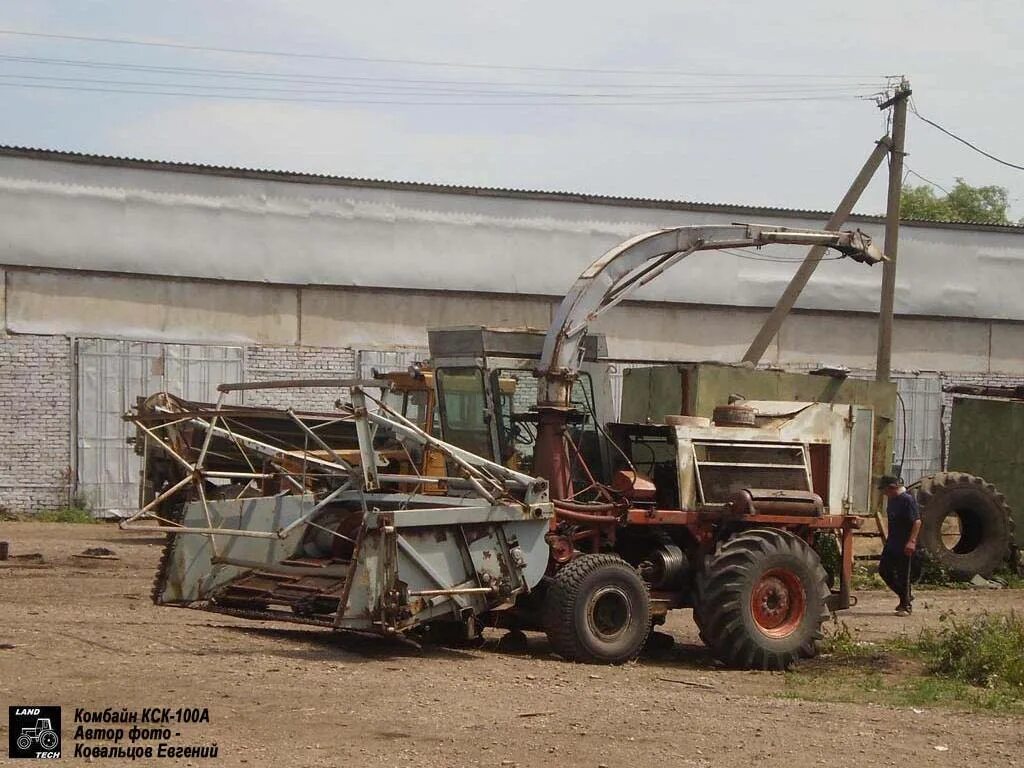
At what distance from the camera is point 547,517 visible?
11.6 metres

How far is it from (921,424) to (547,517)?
72.1ft

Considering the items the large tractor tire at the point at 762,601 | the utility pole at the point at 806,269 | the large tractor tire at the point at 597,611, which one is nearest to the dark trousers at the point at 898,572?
the large tractor tire at the point at 762,601

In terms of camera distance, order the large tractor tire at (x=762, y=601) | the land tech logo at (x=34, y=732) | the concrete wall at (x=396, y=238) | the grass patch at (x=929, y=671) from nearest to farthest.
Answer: the land tech logo at (x=34, y=732)
the grass patch at (x=929, y=671)
the large tractor tire at (x=762, y=601)
the concrete wall at (x=396, y=238)

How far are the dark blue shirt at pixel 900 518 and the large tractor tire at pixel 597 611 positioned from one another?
5165 mm

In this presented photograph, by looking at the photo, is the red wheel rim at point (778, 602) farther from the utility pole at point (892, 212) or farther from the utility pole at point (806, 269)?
the utility pole at point (892, 212)

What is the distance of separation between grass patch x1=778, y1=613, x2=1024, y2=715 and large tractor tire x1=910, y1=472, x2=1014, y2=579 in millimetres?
6763

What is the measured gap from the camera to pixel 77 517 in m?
25.1

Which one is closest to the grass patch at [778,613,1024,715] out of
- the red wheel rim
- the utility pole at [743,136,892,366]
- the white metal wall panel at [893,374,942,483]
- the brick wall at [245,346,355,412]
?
the red wheel rim

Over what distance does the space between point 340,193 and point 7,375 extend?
696 centimetres

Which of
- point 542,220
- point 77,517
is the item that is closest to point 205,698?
point 77,517

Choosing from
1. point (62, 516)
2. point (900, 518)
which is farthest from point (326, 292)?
point (900, 518)

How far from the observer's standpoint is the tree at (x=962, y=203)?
215 feet

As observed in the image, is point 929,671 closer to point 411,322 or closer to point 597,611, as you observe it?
point 597,611

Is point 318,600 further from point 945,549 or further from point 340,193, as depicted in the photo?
point 340,193
